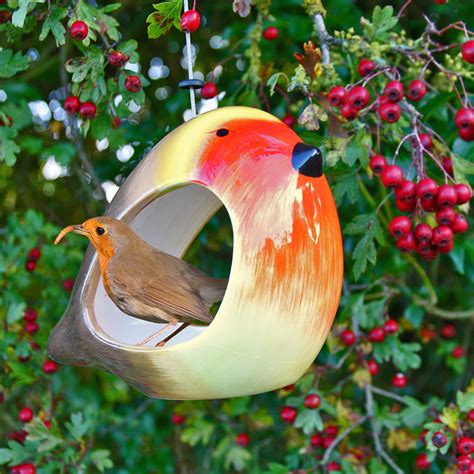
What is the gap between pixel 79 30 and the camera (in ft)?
4.93

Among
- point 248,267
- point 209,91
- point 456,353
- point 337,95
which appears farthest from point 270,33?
point 456,353

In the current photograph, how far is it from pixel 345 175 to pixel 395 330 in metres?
0.58

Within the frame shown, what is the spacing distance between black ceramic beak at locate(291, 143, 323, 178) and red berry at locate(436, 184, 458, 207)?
0.35 metres

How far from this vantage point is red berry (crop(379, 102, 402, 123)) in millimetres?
1558

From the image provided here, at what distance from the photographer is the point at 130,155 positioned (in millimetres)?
2234

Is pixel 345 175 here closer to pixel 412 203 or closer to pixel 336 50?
pixel 412 203

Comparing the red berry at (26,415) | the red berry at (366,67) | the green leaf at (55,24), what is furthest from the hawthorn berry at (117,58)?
the red berry at (26,415)

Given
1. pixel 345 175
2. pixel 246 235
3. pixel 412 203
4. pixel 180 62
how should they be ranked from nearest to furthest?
pixel 246 235 < pixel 412 203 < pixel 345 175 < pixel 180 62

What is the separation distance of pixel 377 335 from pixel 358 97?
780 millimetres

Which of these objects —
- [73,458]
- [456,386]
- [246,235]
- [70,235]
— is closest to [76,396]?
[70,235]

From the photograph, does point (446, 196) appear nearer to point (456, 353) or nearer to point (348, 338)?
point (348, 338)

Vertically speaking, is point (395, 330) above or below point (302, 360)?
below

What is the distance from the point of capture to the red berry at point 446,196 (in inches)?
60.6

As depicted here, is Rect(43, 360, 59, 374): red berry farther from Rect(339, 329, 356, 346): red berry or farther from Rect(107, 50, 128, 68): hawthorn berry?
Rect(107, 50, 128, 68): hawthorn berry
